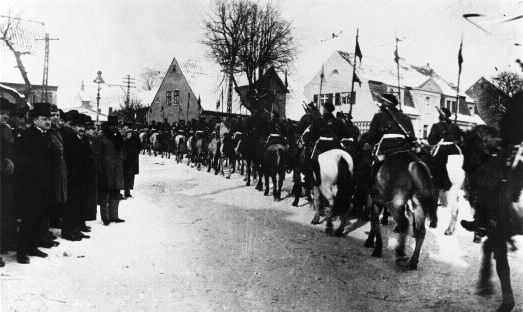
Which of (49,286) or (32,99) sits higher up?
(32,99)

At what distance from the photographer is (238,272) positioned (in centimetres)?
589

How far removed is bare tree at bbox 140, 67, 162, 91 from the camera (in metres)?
92.8

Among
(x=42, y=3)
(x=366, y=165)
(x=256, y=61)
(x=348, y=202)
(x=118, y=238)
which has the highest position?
(x=256, y=61)

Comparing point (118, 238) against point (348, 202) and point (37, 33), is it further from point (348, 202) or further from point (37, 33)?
point (37, 33)

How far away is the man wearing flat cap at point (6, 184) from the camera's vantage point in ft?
17.8

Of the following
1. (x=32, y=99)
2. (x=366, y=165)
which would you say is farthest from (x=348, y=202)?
(x=32, y=99)

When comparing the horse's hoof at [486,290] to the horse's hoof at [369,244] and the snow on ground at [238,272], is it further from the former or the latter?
the horse's hoof at [369,244]

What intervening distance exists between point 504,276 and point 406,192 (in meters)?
1.98

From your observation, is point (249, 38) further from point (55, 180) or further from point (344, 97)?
point (55, 180)

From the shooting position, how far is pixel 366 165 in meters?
8.70

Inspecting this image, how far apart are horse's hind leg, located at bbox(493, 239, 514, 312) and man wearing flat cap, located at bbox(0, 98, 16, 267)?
19.2 feet

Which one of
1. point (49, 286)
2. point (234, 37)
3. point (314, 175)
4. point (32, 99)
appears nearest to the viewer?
point (49, 286)

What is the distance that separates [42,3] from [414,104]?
33.3 m

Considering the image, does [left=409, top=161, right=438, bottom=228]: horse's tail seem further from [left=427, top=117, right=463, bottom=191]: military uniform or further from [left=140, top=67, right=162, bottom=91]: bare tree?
[left=140, top=67, right=162, bottom=91]: bare tree
